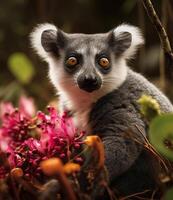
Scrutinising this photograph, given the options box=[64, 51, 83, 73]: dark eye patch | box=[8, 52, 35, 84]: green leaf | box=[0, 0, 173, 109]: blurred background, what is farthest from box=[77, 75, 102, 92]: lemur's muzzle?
box=[0, 0, 173, 109]: blurred background

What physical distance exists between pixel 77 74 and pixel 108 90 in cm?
27

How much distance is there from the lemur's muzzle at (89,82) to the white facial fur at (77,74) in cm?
12

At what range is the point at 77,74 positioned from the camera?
428 centimetres

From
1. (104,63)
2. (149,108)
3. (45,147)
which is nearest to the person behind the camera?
(149,108)

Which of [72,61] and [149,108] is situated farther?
[72,61]

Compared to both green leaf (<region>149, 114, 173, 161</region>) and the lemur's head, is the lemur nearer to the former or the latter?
the lemur's head

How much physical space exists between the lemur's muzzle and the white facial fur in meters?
0.12

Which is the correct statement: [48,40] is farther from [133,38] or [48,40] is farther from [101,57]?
[133,38]

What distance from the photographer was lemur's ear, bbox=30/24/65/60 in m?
4.65

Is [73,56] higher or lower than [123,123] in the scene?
higher

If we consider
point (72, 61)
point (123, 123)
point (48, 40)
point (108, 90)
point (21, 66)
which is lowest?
point (123, 123)

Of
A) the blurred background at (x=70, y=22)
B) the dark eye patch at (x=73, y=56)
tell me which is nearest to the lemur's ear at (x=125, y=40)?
the dark eye patch at (x=73, y=56)

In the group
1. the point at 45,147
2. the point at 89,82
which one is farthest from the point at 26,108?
the point at 45,147

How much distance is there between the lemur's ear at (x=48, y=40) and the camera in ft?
15.3
